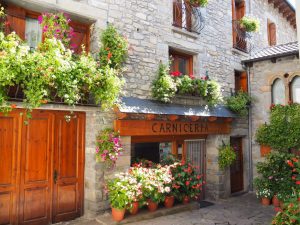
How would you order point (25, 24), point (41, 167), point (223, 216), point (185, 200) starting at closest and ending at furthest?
point (25, 24)
point (41, 167)
point (223, 216)
point (185, 200)

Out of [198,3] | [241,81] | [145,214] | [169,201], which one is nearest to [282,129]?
[241,81]

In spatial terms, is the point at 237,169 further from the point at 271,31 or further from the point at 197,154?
the point at 271,31

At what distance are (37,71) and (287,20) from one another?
12.1 metres

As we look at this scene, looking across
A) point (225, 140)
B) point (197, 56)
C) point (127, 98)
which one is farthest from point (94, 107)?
point (225, 140)

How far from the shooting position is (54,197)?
5402mm

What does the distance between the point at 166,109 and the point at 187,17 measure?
3.09m

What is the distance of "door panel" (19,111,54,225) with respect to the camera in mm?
5062

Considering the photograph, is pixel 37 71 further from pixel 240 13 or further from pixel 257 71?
pixel 240 13

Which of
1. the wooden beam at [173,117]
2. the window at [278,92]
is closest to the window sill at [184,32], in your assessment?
the wooden beam at [173,117]

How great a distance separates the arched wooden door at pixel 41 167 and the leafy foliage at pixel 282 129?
5.76m

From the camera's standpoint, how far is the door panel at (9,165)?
484cm

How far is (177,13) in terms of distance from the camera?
7.65 metres

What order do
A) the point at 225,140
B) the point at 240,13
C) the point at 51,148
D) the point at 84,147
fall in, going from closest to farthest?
1. the point at 51,148
2. the point at 84,147
3. the point at 225,140
4. the point at 240,13

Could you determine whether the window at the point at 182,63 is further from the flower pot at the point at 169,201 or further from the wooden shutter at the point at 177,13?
the flower pot at the point at 169,201
